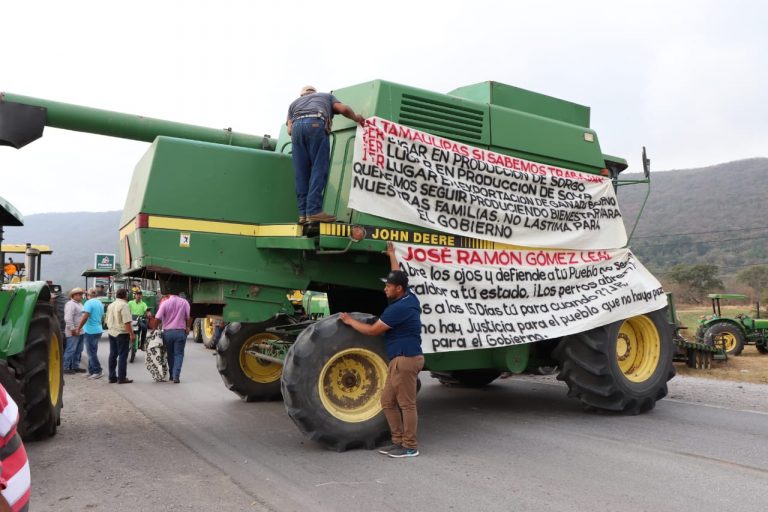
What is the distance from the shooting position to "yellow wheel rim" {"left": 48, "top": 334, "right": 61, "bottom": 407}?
6.90 m

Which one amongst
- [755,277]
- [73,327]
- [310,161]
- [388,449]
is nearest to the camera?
[388,449]

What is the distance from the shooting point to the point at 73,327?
1270 centimetres

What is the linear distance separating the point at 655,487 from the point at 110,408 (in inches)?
264

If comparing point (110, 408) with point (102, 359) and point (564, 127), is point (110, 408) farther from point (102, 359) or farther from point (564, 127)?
point (102, 359)

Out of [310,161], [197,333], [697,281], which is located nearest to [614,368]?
[310,161]

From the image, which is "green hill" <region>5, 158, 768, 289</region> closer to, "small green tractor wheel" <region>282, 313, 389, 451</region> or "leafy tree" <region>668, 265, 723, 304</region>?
"leafy tree" <region>668, 265, 723, 304</region>

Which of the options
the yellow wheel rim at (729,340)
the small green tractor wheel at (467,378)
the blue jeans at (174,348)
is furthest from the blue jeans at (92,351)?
the yellow wheel rim at (729,340)

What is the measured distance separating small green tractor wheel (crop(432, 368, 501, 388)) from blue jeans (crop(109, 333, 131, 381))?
17.8 feet

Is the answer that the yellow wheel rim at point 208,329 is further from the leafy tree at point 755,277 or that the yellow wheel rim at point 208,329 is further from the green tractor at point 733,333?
the leafy tree at point 755,277

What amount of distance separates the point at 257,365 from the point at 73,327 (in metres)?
5.71

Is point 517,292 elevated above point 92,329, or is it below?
above

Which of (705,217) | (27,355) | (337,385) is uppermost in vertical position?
(705,217)

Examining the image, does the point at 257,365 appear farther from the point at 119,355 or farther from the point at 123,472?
the point at 119,355

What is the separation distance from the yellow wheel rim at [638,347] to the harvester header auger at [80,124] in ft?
17.4
